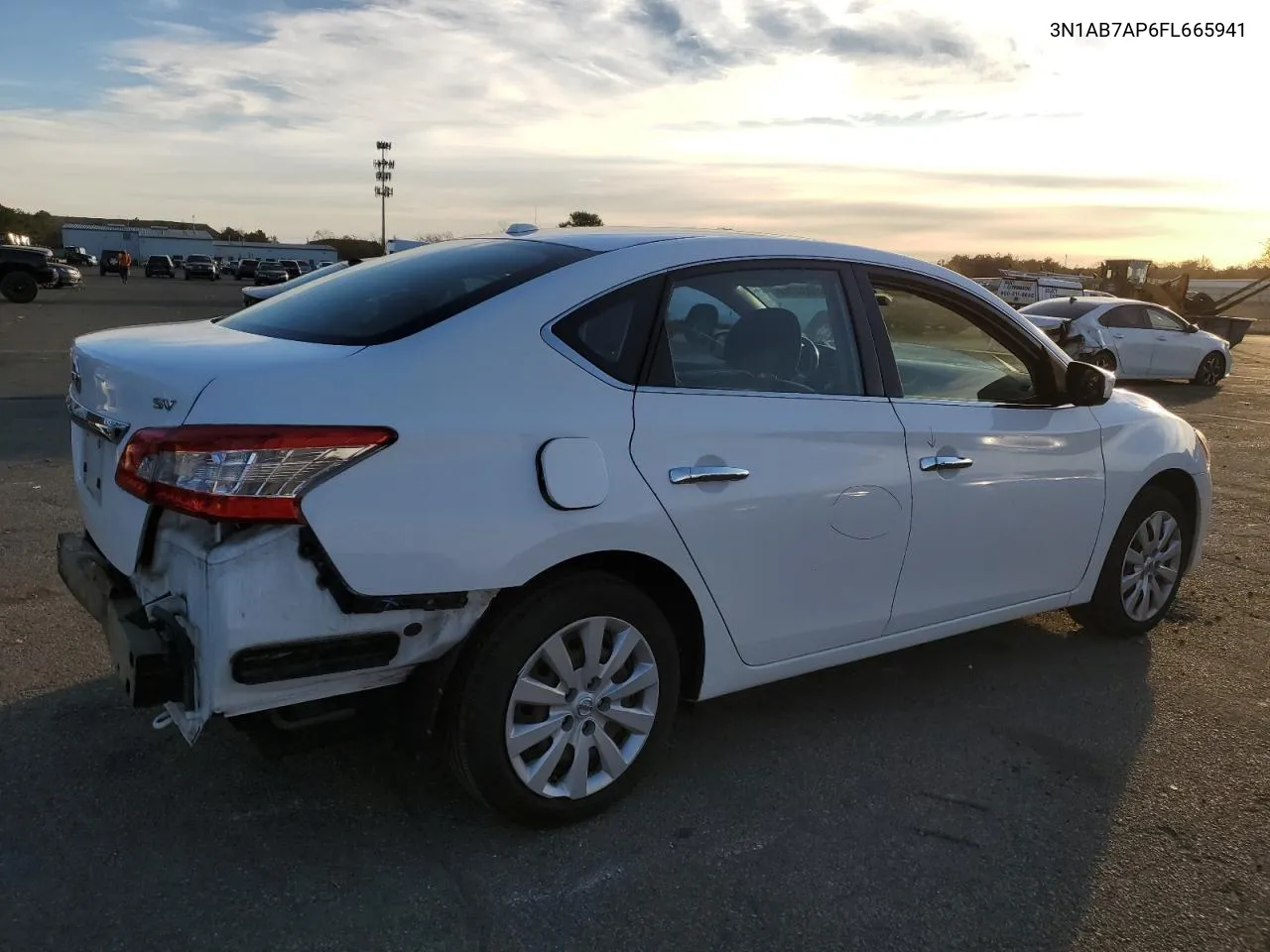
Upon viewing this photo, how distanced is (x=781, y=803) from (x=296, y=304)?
7.50 ft

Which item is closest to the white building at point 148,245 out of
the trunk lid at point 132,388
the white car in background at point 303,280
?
the white car in background at point 303,280

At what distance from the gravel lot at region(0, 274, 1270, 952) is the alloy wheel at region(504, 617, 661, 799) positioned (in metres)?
0.20

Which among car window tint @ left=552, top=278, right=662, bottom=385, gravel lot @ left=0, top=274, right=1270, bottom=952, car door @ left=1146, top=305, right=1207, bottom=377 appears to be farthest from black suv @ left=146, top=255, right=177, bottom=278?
car window tint @ left=552, top=278, right=662, bottom=385

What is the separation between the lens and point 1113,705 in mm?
4258

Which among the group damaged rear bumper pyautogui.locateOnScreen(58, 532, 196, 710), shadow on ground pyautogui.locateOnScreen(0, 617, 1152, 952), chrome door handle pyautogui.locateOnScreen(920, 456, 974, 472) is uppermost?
chrome door handle pyautogui.locateOnScreen(920, 456, 974, 472)

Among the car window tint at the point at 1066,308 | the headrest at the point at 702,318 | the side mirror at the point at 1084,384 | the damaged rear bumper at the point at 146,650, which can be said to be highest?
the car window tint at the point at 1066,308

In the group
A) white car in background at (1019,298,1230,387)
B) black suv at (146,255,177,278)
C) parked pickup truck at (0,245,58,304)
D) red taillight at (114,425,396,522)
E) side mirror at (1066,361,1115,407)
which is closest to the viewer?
red taillight at (114,425,396,522)

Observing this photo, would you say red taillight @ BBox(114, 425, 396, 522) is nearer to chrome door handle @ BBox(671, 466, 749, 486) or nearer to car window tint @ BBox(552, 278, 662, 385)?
car window tint @ BBox(552, 278, 662, 385)

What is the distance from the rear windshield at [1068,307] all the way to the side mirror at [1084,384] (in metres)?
14.3

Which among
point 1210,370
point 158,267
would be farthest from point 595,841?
point 158,267

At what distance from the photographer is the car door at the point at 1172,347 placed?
59.6 ft

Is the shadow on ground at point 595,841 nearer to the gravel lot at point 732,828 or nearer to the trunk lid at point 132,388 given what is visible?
the gravel lot at point 732,828

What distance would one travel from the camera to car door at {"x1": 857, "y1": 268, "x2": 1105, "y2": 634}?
3.81 meters

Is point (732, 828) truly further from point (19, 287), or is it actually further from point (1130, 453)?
point (19, 287)
